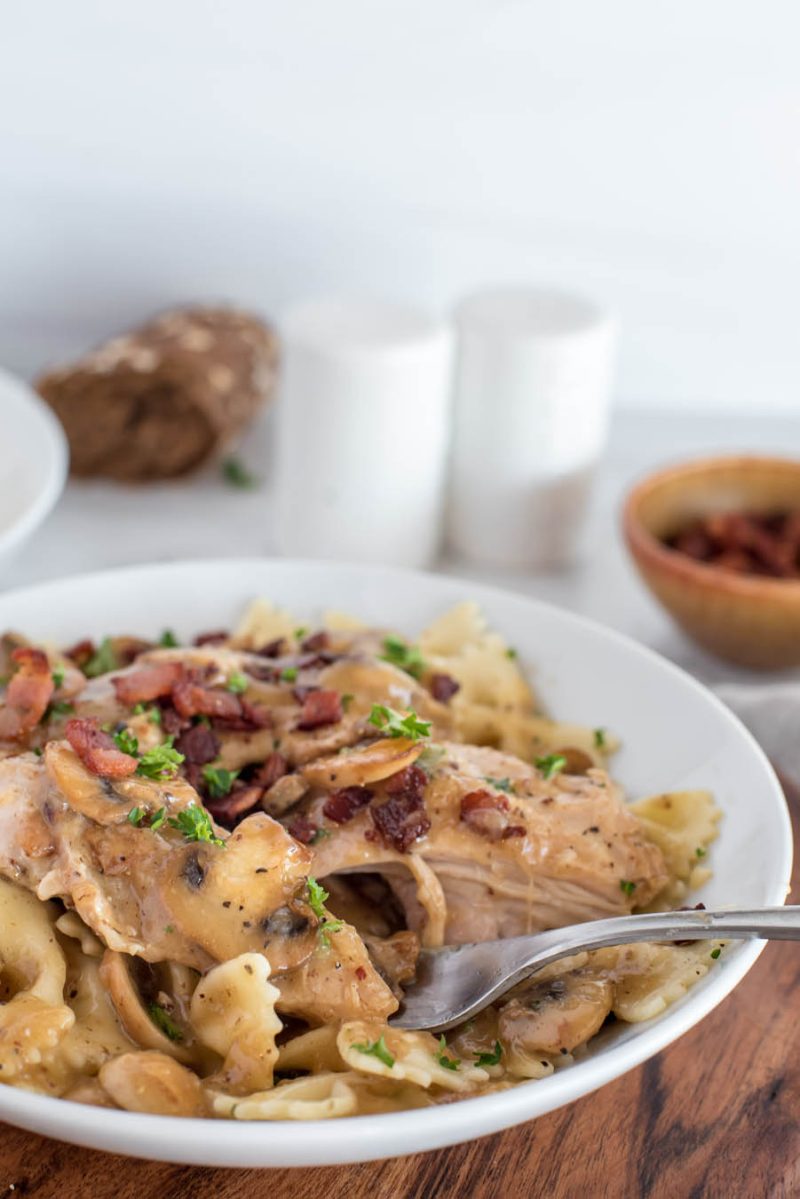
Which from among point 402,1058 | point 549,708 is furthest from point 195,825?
point 549,708

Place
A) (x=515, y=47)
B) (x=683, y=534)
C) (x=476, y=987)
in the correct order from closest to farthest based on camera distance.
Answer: (x=476, y=987), (x=683, y=534), (x=515, y=47)

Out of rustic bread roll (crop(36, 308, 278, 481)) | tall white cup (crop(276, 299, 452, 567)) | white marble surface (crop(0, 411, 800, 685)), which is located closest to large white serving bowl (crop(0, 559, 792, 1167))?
tall white cup (crop(276, 299, 452, 567))

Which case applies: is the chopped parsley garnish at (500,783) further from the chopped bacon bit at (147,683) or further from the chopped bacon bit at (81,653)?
the chopped bacon bit at (81,653)

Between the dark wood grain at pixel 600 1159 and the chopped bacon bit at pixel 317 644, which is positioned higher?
the chopped bacon bit at pixel 317 644

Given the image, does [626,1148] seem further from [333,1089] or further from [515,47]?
[515,47]

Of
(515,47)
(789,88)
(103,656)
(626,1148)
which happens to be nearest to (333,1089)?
(626,1148)

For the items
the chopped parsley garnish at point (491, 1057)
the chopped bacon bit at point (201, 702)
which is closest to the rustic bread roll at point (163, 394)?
the chopped bacon bit at point (201, 702)
